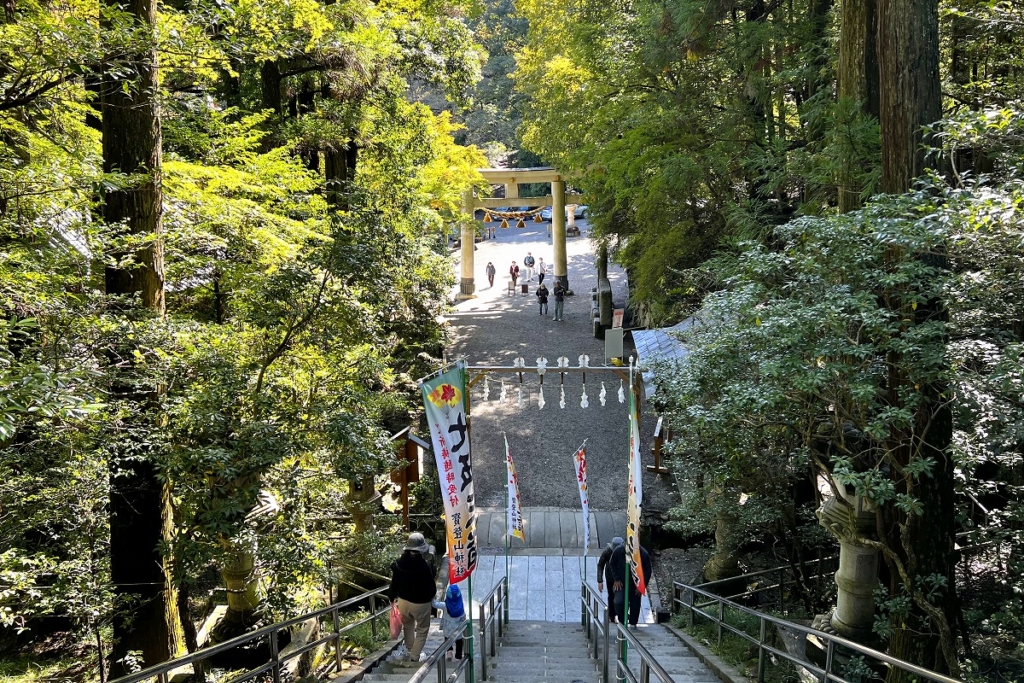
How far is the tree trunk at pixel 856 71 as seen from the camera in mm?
7777

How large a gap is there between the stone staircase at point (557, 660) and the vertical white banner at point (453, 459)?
937mm

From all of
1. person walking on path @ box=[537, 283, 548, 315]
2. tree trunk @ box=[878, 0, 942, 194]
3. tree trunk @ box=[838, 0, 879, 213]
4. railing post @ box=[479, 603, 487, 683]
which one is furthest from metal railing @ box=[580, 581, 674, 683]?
person walking on path @ box=[537, 283, 548, 315]

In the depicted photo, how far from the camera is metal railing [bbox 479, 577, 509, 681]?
637 cm

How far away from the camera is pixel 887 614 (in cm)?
659

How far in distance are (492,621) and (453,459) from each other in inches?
83.9

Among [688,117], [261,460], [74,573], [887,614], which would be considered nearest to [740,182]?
[688,117]

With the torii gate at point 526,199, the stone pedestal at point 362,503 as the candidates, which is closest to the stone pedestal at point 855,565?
the stone pedestal at point 362,503

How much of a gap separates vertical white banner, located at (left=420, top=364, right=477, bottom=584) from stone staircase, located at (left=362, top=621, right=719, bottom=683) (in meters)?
0.94

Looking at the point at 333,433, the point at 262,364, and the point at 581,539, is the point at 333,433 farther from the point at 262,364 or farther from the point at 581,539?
the point at 581,539

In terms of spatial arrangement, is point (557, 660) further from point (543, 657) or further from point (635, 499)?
point (635, 499)

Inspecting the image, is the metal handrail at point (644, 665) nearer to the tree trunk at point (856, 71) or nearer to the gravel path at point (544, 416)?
the tree trunk at point (856, 71)

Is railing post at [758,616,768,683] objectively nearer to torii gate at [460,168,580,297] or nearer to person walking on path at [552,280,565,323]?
person walking on path at [552,280,565,323]

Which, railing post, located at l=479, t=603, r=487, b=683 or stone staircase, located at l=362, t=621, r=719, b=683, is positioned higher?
railing post, located at l=479, t=603, r=487, b=683

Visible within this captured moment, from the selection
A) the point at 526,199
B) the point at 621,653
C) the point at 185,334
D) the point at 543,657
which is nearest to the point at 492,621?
the point at 543,657
